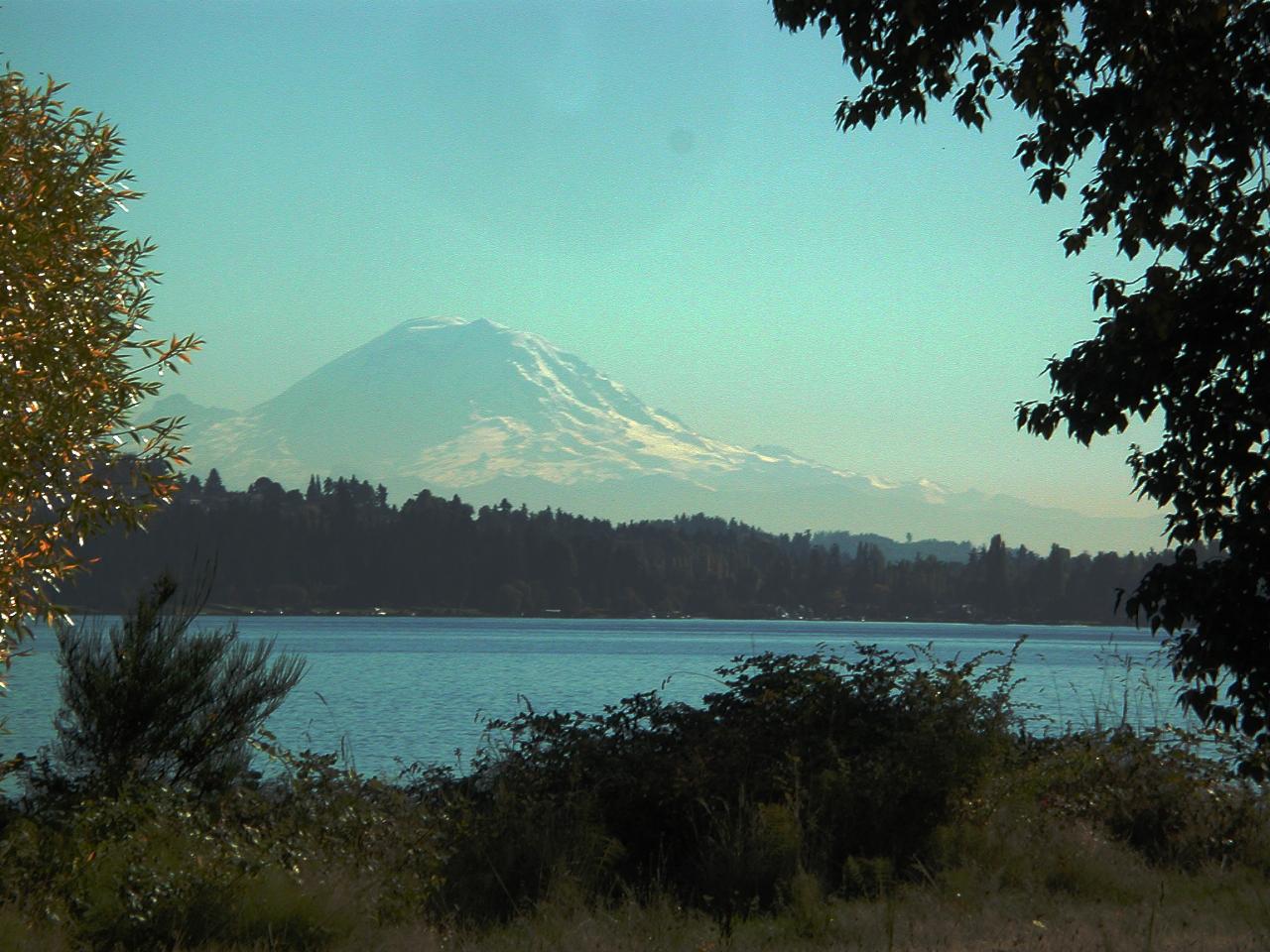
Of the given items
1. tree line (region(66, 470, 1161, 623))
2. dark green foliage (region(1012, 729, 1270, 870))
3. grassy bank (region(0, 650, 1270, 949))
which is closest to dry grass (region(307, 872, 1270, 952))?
grassy bank (region(0, 650, 1270, 949))

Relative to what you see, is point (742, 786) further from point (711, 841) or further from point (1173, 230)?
point (1173, 230)

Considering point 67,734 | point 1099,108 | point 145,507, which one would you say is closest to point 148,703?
point 67,734

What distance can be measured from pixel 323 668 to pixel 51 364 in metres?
48.4

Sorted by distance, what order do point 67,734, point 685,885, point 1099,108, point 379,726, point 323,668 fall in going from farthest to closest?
point 323,668, point 379,726, point 67,734, point 685,885, point 1099,108

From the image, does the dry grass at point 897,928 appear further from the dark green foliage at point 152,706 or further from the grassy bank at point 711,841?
the dark green foliage at point 152,706

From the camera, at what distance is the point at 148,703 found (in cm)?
1180

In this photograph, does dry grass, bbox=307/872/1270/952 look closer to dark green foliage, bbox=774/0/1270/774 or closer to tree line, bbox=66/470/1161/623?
dark green foliage, bbox=774/0/1270/774

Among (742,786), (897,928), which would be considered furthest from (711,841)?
(897,928)

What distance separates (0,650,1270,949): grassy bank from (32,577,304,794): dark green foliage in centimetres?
36

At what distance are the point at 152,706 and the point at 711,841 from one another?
5.22 metres

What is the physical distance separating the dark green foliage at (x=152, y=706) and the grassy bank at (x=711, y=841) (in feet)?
1.17

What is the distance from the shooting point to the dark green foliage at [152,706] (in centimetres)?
1173

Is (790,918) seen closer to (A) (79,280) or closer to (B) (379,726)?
(A) (79,280)

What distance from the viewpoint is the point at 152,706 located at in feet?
38.8
